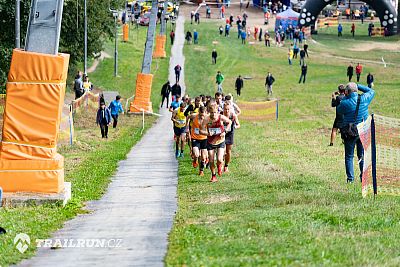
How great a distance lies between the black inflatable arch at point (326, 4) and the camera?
271 ft

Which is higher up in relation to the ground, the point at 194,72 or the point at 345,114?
the point at 345,114

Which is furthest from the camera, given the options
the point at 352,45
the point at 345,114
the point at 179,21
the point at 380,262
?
the point at 179,21

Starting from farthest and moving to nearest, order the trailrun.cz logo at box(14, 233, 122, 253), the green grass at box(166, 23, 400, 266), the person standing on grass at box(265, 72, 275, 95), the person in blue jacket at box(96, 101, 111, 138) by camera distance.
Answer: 1. the person standing on grass at box(265, 72, 275, 95)
2. the person in blue jacket at box(96, 101, 111, 138)
3. the trailrun.cz logo at box(14, 233, 122, 253)
4. the green grass at box(166, 23, 400, 266)

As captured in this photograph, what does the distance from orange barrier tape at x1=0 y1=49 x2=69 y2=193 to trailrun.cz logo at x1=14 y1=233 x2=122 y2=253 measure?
3881 mm

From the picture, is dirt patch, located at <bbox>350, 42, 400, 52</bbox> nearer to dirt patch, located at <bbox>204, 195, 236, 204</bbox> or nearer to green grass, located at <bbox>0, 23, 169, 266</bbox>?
green grass, located at <bbox>0, 23, 169, 266</bbox>

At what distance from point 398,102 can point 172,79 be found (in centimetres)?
1970

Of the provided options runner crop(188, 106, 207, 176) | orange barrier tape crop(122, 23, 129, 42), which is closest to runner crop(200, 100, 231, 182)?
runner crop(188, 106, 207, 176)

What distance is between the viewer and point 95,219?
15375 mm

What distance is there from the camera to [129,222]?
14.8 metres

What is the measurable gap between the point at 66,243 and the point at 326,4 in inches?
2831

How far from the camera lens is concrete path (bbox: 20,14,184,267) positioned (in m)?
11.6

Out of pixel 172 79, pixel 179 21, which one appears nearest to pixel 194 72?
pixel 172 79

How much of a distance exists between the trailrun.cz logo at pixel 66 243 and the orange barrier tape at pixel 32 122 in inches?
153

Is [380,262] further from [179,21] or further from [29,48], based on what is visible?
[179,21]
